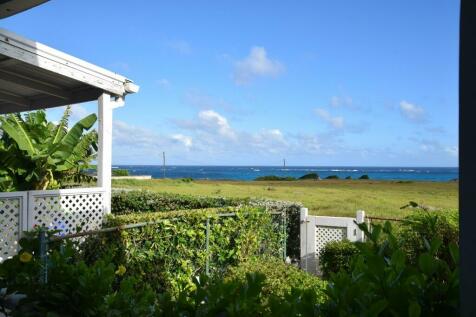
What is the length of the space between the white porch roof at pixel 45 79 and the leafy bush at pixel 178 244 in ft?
7.69

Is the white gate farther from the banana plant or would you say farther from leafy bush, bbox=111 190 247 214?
the banana plant

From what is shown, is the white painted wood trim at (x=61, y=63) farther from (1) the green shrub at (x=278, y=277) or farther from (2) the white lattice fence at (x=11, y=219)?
(1) the green shrub at (x=278, y=277)

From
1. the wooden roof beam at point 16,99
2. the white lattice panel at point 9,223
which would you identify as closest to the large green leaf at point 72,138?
the wooden roof beam at point 16,99

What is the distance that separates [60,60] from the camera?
255 inches

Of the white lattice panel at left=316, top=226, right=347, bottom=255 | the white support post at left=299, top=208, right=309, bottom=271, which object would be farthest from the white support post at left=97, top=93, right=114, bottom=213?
the white lattice panel at left=316, top=226, right=347, bottom=255

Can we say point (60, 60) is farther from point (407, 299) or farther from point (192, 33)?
point (407, 299)

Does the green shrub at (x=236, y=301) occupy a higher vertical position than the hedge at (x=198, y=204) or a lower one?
higher

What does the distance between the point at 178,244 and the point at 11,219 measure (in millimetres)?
2591

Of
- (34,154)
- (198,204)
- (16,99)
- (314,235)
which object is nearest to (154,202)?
(198,204)

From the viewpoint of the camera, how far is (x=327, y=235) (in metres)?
9.52

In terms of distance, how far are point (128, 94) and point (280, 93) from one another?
70.8ft

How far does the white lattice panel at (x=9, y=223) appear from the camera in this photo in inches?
251

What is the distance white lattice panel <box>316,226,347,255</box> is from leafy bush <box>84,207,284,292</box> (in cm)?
194

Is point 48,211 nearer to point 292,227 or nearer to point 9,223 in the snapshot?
point 9,223
